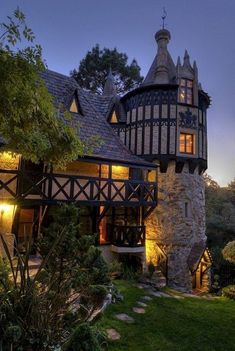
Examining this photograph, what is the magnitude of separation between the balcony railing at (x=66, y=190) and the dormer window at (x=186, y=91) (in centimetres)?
520

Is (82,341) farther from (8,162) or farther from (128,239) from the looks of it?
(128,239)

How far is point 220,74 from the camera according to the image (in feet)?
356

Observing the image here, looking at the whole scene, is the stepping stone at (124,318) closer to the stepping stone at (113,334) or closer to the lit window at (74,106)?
the stepping stone at (113,334)

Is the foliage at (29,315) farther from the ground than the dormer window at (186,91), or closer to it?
closer to it

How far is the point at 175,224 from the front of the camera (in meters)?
14.0

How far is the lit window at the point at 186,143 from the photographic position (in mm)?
14281

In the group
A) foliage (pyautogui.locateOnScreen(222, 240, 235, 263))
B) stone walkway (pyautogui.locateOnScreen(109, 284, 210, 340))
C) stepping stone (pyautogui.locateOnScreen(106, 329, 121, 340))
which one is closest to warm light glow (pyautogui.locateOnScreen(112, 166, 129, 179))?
stone walkway (pyautogui.locateOnScreen(109, 284, 210, 340))

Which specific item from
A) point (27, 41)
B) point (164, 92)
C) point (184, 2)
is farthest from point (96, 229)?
point (184, 2)

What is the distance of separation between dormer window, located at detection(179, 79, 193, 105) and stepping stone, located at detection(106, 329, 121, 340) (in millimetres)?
11770

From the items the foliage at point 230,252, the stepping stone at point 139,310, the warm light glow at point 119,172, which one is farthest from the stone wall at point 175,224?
the stepping stone at point 139,310

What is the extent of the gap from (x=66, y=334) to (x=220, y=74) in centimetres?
12102

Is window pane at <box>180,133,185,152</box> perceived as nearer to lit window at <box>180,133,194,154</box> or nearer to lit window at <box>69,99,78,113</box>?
lit window at <box>180,133,194,154</box>

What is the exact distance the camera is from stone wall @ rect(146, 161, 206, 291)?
13906mm

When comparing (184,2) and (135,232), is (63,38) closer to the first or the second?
(184,2)
